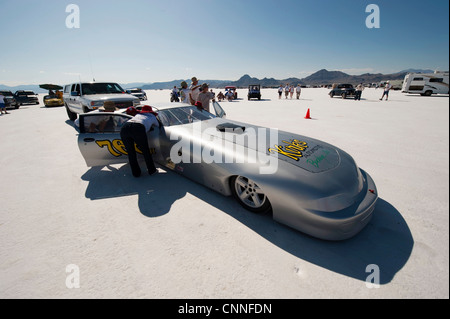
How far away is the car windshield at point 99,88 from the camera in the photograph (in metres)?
7.75

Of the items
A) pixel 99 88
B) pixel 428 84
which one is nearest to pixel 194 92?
pixel 99 88

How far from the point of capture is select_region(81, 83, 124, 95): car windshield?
7.75 metres

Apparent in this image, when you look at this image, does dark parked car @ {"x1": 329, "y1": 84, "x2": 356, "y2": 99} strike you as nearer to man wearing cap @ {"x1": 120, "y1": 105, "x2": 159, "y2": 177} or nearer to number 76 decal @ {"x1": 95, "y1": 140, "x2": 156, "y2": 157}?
man wearing cap @ {"x1": 120, "y1": 105, "x2": 159, "y2": 177}

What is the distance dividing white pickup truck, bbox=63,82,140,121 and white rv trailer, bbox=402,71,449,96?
91.8 ft

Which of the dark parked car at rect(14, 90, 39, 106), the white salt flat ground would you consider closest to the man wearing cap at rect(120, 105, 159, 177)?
the white salt flat ground

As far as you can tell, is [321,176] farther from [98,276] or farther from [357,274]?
[98,276]

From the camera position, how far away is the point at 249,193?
100 inches

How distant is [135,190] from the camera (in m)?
3.23

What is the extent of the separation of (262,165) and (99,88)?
8.50 meters

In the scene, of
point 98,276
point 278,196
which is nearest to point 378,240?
point 278,196

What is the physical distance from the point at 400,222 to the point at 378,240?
1.79 feet

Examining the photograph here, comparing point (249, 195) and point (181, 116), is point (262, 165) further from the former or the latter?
point (181, 116)

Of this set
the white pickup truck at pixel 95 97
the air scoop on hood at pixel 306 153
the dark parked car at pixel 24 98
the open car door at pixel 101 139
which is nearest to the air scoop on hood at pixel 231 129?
the air scoop on hood at pixel 306 153
